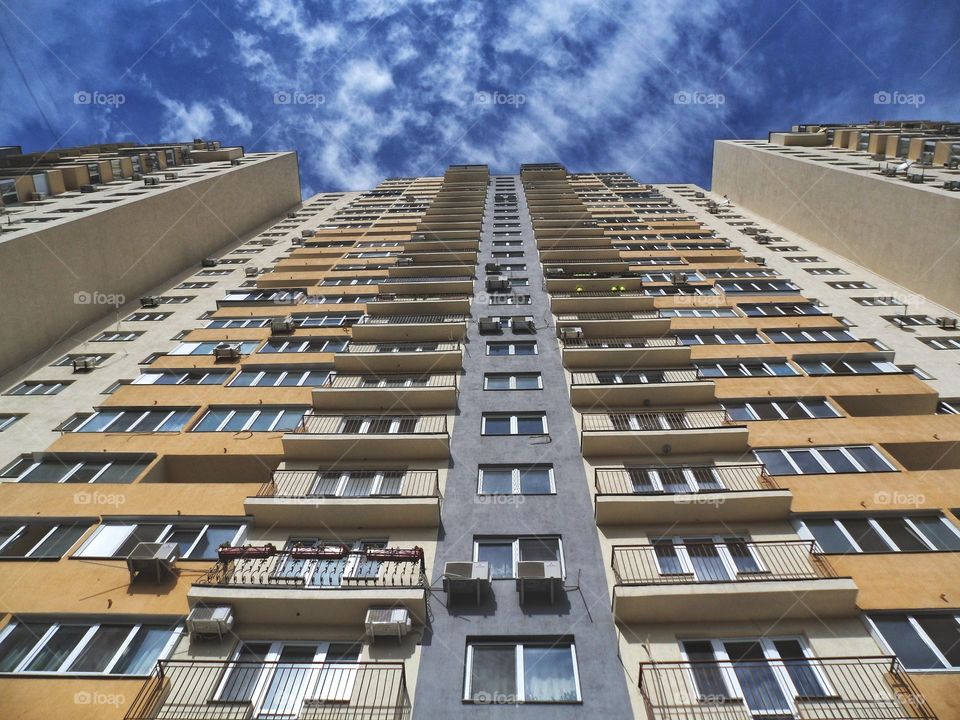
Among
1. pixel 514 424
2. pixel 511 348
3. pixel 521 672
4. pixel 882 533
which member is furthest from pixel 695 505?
pixel 511 348

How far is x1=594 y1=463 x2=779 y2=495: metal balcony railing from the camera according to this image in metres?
15.0

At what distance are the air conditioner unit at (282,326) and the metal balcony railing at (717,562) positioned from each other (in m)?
19.8

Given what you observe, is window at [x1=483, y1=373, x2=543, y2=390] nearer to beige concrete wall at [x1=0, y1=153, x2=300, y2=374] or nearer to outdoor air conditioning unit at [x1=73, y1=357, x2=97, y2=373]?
outdoor air conditioning unit at [x1=73, y1=357, x2=97, y2=373]

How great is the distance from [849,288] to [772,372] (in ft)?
56.8

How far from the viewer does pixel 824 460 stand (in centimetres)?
1647

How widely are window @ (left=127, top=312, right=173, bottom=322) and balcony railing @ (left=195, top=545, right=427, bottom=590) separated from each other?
24.0m

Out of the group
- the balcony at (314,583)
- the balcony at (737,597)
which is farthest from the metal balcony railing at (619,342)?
the balcony at (314,583)

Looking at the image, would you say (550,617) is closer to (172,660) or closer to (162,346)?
(172,660)

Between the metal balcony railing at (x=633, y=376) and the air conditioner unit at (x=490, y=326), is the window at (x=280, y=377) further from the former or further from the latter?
the metal balcony railing at (x=633, y=376)

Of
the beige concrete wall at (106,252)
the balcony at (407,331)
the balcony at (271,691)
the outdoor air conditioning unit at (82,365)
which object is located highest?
the beige concrete wall at (106,252)

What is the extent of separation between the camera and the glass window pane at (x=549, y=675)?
34.1 ft

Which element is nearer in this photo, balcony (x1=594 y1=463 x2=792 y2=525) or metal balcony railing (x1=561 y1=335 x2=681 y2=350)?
balcony (x1=594 y1=463 x2=792 y2=525)

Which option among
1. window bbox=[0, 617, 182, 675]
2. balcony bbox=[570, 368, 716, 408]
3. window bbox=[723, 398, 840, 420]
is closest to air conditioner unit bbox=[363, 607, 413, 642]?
window bbox=[0, 617, 182, 675]

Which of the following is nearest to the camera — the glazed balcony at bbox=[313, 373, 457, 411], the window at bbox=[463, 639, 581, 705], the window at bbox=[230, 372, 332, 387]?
the window at bbox=[463, 639, 581, 705]
